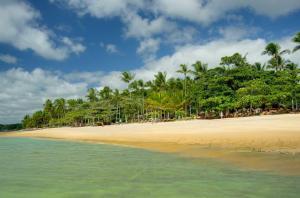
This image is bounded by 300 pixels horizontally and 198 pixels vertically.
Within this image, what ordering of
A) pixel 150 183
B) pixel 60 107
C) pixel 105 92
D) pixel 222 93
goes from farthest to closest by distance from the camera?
pixel 60 107 → pixel 105 92 → pixel 222 93 → pixel 150 183

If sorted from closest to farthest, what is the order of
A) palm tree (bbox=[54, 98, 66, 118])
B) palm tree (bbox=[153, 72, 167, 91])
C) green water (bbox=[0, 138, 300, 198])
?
green water (bbox=[0, 138, 300, 198]) → palm tree (bbox=[153, 72, 167, 91]) → palm tree (bbox=[54, 98, 66, 118])

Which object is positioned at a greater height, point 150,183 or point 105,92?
point 105,92

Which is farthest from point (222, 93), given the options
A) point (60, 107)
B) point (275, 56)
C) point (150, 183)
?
point (60, 107)

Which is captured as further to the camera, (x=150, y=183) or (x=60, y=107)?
(x=60, y=107)

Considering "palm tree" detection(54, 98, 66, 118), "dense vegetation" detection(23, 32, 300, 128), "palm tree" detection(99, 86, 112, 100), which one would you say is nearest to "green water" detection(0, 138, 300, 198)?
"dense vegetation" detection(23, 32, 300, 128)

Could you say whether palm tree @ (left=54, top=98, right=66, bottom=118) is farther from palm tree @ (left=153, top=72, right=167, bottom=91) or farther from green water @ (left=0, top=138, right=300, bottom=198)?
green water @ (left=0, top=138, right=300, bottom=198)

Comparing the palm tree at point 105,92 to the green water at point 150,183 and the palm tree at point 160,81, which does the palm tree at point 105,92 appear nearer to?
the palm tree at point 160,81

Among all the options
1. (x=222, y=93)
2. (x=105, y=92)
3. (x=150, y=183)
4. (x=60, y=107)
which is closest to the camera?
(x=150, y=183)

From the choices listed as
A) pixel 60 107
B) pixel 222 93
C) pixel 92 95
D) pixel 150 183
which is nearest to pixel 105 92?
pixel 92 95

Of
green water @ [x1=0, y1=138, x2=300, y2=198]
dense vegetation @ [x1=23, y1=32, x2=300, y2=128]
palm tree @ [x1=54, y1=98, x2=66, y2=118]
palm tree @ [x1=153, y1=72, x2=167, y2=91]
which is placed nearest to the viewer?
green water @ [x1=0, y1=138, x2=300, y2=198]

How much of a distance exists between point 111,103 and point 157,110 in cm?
1186

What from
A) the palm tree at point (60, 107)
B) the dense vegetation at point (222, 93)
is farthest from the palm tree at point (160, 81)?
the palm tree at point (60, 107)

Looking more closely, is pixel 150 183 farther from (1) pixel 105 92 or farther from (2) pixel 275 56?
(1) pixel 105 92

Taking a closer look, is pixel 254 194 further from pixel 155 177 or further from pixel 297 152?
pixel 297 152
